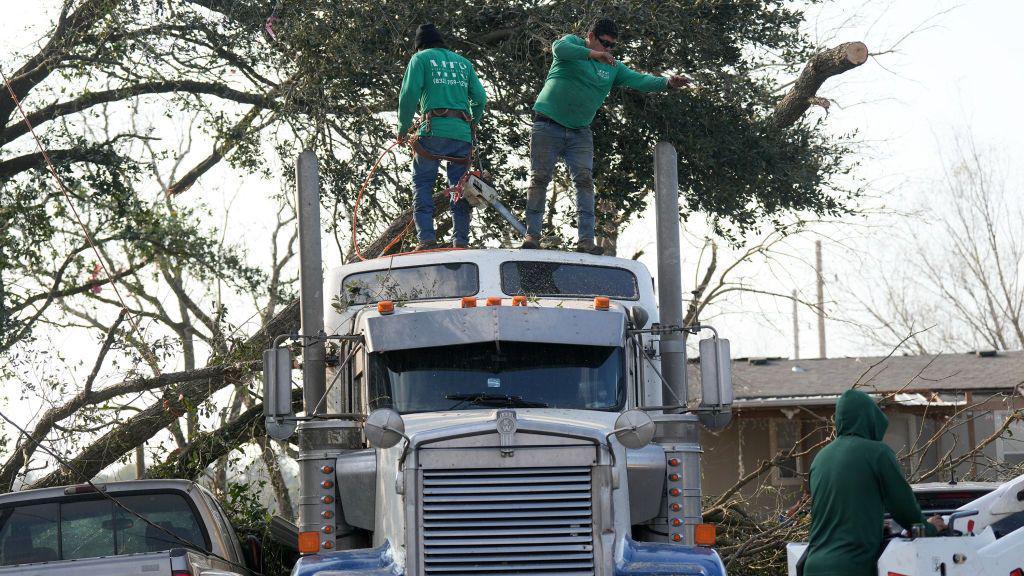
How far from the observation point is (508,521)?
7.05m

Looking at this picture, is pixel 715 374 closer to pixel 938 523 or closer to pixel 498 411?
pixel 498 411

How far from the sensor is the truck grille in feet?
22.9

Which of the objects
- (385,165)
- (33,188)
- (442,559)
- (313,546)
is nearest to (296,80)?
(385,165)

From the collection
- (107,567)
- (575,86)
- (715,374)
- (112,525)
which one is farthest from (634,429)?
(575,86)

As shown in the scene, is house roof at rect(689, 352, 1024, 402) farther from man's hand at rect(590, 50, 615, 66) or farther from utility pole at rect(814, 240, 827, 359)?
man's hand at rect(590, 50, 615, 66)

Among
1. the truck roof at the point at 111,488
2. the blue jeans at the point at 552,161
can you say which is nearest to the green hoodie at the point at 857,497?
the blue jeans at the point at 552,161

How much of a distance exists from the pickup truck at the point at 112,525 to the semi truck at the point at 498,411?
3.75 ft

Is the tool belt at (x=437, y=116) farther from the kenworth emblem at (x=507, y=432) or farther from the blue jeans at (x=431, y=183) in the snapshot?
the kenworth emblem at (x=507, y=432)

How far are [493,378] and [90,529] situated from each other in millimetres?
3033

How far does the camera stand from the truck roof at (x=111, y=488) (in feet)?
27.9

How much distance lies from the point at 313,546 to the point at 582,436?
1.99 m

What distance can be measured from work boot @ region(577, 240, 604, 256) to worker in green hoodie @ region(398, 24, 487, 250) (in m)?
1.03

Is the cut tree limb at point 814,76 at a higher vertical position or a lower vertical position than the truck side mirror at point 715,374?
higher

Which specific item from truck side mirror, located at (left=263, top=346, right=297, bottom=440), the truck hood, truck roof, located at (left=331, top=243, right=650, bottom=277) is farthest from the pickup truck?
truck roof, located at (left=331, top=243, right=650, bottom=277)
